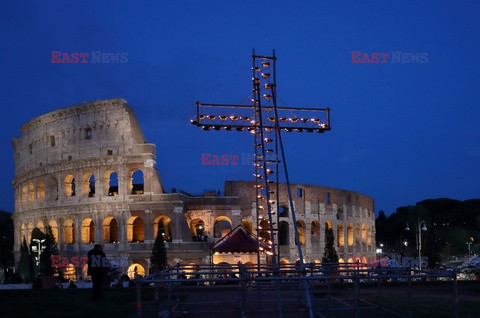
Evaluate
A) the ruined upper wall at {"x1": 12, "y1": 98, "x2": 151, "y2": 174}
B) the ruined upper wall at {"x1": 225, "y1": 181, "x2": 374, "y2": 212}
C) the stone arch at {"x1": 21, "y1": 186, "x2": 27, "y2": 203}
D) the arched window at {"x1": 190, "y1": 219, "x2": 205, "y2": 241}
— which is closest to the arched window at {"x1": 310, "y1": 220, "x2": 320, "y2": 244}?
the ruined upper wall at {"x1": 225, "y1": 181, "x2": 374, "y2": 212}

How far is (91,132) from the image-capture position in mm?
43344

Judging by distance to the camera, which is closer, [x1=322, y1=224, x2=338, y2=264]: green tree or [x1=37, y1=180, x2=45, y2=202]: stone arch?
[x1=322, y1=224, x2=338, y2=264]: green tree

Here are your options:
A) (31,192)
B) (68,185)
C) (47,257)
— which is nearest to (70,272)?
(47,257)

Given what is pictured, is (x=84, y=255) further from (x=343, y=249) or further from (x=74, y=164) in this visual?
(x=343, y=249)

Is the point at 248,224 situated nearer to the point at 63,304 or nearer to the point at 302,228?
the point at 302,228

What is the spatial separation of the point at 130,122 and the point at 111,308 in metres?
29.5

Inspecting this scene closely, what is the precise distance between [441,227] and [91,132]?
304ft

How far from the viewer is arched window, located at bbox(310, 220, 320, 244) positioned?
4886 centimetres

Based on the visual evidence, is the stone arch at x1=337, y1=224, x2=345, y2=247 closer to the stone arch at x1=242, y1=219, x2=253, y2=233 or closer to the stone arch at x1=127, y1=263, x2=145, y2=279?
the stone arch at x1=242, y1=219, x2=253, y2=233

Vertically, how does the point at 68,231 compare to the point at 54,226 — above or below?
below

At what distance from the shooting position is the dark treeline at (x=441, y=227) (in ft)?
293

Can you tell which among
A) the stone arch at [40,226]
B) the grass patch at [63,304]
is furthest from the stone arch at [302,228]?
the grass patch at [63,304]

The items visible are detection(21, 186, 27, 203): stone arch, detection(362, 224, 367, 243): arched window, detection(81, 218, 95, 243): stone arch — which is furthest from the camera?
detection(362, 224, 367, 243): arched window

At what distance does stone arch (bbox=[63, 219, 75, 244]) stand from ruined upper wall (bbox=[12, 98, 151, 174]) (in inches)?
195
